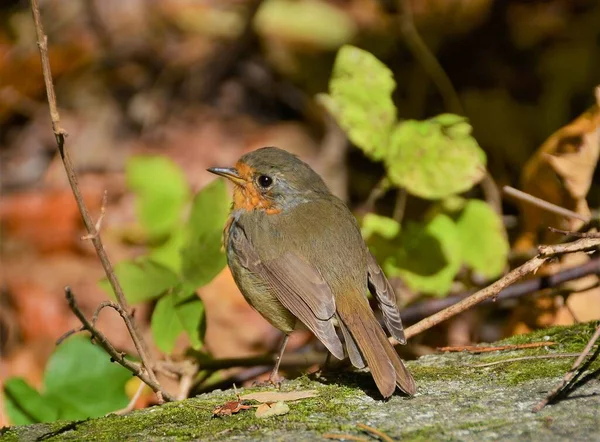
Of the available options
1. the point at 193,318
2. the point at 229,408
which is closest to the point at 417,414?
the point at 229,408

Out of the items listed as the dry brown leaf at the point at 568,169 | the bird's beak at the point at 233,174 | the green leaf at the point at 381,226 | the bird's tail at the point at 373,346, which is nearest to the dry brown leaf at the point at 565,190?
the dry brown leaf at the point at 568,169

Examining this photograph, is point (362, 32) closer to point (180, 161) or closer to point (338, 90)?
point (180, 161)

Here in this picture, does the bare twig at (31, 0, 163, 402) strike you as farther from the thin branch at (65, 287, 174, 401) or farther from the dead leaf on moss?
the dead leaf on moss

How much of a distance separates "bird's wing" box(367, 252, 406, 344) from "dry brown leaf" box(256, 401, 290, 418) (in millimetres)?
580

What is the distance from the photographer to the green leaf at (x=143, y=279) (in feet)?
10.7

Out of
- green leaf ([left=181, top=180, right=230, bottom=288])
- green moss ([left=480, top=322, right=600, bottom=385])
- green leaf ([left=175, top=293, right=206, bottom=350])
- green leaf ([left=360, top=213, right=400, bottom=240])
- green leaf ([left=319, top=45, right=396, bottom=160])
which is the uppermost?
green leaf ([left=319, top=45, right=396, bottom=160])

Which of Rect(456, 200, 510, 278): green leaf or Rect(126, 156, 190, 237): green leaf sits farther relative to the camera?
Rect(126, 156, 190, 237): green leaf

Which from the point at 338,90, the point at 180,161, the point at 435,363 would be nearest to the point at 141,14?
the point at 180,161

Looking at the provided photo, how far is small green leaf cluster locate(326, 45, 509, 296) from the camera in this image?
3609 millimetres

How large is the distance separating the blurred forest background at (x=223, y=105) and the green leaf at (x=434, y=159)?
1.04m

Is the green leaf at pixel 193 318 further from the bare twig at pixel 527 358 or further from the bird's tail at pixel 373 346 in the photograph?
Result: the bare twig at pixel 527 358

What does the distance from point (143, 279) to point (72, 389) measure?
1.76ft

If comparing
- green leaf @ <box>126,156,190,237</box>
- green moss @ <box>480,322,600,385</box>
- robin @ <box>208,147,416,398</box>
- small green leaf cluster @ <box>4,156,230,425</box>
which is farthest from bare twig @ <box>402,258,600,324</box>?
green leaf @ <box>126,156,190,237</box>

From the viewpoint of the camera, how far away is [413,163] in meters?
3.67
